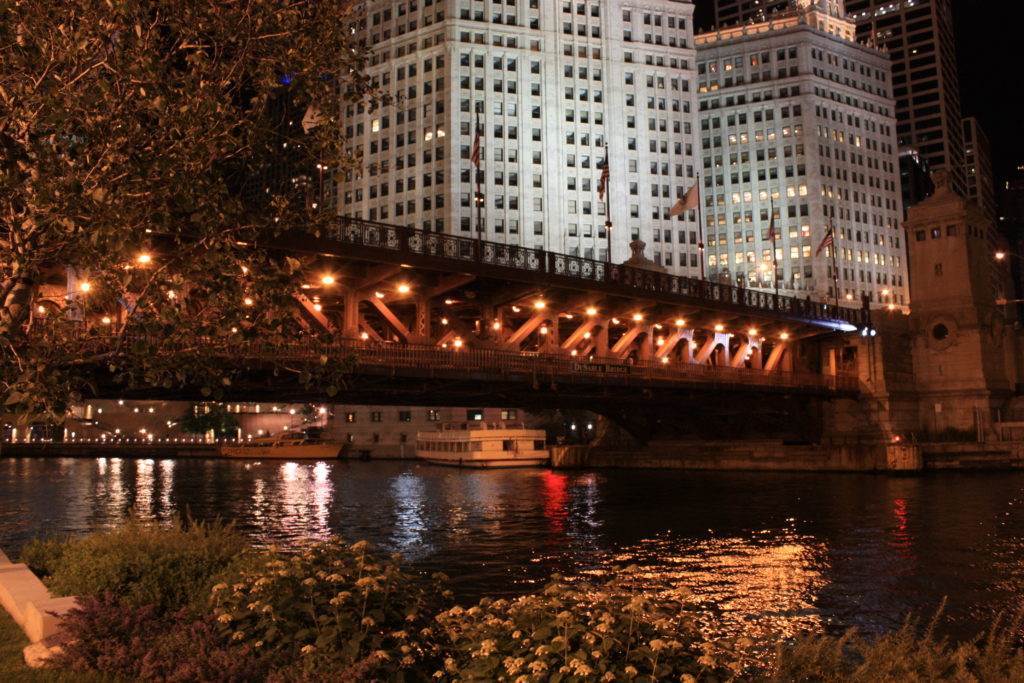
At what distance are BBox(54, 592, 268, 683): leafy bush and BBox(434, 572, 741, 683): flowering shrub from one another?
210cm

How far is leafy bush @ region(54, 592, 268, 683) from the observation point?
8492mm

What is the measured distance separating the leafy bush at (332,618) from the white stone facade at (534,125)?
13018cm

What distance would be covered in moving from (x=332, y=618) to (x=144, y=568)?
431cm

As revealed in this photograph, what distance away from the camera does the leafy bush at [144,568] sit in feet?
39.1

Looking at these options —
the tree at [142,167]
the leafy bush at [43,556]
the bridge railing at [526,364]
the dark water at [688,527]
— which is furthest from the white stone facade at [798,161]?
the tree at [142,167]

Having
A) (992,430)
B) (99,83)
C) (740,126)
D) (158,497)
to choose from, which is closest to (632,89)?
(740,126)

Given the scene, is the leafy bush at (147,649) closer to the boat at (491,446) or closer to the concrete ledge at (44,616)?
the concrete ledge at (44,616)

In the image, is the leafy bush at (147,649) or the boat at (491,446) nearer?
the leafy bush at (147,649)

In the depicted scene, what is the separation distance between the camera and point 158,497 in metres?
50.1

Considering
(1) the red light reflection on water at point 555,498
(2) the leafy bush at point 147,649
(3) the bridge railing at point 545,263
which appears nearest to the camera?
(2) the leafy bush at point 147,649

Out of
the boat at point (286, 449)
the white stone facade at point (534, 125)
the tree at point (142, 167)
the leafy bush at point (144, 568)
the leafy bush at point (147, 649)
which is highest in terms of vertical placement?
the white stone facade at point (534, 125)

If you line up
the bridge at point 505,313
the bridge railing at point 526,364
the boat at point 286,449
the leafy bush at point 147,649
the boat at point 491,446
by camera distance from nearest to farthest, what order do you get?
the leafy bush at point 147,649, the bridge railing at point 526,364, the bridge at point 505,313, the boat at point 491,446, the boat at point 286,449

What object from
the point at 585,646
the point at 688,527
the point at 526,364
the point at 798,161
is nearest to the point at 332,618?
the point at 585,646

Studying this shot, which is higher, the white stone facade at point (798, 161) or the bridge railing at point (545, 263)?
the white stone facade at point (798, 161)
